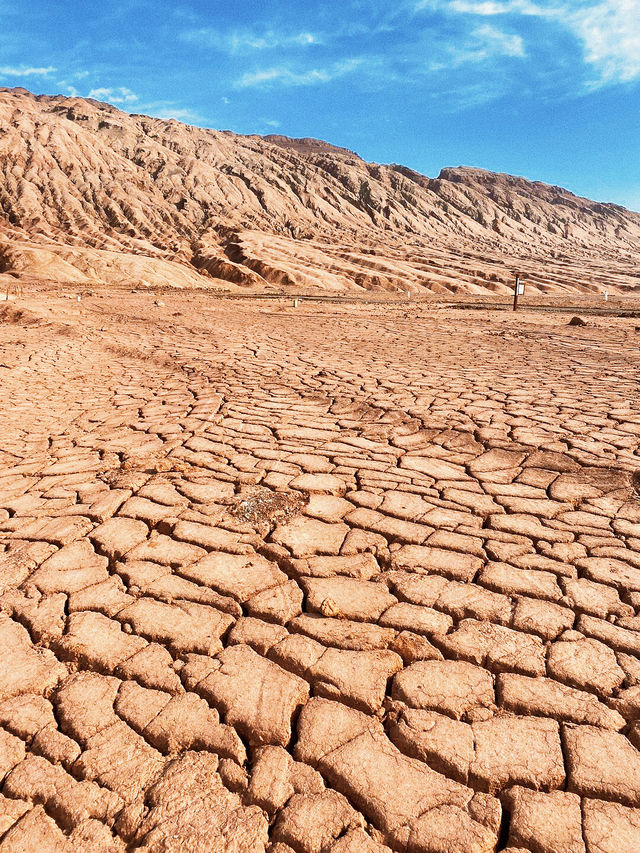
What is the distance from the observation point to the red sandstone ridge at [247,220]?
1151 inches

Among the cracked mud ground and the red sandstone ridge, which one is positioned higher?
the red sandstone ridge

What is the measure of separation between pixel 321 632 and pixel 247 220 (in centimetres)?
4728

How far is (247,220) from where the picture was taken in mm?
45312

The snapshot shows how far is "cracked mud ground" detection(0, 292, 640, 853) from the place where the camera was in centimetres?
127

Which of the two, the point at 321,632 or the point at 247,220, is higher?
the point at 247,220

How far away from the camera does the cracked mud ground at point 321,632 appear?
1271 mm

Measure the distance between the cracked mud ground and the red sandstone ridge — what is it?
22.7 m

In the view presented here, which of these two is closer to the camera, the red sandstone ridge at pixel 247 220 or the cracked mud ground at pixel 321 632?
the cracked mud ground at pixel 321 632

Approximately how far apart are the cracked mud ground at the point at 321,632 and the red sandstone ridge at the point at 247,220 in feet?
74.4

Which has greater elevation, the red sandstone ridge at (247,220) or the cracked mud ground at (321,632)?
the red sandstone ridge at (247,220)

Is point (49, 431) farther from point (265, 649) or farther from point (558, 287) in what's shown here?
point (558, 287)

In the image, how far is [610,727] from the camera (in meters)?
1.47

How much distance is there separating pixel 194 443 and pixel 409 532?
1735mm

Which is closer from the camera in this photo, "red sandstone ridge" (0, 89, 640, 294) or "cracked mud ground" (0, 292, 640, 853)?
"cracked mud ground" (0, 292, 640, 853)
